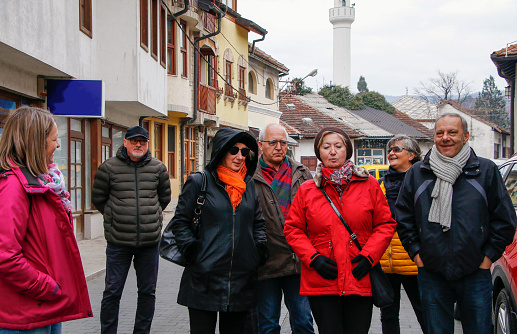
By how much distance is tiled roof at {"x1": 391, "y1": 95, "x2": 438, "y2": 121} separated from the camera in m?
68.5

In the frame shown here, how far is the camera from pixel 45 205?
3.17 meters

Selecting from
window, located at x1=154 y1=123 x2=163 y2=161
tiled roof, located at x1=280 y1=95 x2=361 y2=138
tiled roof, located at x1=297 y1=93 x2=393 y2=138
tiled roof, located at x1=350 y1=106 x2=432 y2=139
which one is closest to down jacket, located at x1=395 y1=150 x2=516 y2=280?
window, located at x1=154 y1=123 x2=163 y2=161

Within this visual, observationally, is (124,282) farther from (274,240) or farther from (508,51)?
(508,51)

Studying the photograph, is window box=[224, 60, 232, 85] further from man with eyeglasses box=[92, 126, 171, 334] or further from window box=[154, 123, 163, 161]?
man with eyeglasses box=[92, 126, 171, 334]

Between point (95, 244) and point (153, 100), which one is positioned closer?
point (95, 244)

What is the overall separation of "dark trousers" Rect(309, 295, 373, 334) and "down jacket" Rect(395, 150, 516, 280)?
0.58 metres

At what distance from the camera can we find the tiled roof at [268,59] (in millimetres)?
32625

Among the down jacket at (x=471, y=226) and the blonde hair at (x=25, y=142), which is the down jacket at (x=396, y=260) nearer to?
the down jacket at (x=471, y=226)

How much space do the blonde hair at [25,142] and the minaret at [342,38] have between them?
6876cm

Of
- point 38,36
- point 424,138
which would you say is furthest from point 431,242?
point 424,138

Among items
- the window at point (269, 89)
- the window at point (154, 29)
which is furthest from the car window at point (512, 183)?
the window at point (269, 89)

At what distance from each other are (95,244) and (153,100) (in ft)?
14.8

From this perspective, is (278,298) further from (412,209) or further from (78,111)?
(78,111)

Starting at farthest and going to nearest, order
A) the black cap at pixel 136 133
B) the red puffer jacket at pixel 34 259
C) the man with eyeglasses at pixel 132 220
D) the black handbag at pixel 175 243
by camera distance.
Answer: the black cap at pixel 136 133 → the man with eyeglasses at pixel 132 220 → the black handbag at pixel 175 243 → the red puffer jacket at pixel 34 259
